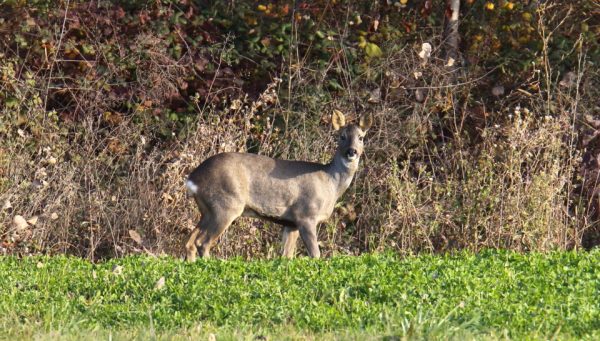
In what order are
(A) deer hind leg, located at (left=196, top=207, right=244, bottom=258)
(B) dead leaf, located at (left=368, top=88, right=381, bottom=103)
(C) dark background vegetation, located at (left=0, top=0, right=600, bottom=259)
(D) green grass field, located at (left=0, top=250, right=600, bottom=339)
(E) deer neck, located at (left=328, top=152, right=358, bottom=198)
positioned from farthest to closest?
(B) dead leaf, located at (left=368, top=88, right=381, bottom=103) → (C) dark background vegetation, located at (left=0, top=0, right=600, bottom=259) → (E) deer neck, located at (left=328, top=152, right=358, bottom=198) → (A) deer hind leg, located at (left=196, top=207, right=244, bottom=258) → (D) green grass field, located at (left=0, top=250, right=600, bottom=339)

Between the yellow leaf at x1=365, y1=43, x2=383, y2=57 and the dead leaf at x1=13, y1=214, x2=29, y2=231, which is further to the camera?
the yellow leaf at x1=365, y1=43, x2=383, y2=57

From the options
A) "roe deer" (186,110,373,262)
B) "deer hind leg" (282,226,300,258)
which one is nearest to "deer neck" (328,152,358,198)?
"roe deer" (186,110,373,262)

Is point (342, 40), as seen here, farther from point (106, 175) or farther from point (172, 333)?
point (172, 333)

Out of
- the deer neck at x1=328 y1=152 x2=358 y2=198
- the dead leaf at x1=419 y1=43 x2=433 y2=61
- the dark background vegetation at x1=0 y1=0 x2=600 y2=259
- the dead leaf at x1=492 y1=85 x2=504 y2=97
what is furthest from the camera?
the dead leaf at x1=492 y1=85 x2=504 y2=97

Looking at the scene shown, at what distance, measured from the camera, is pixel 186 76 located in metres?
13.2

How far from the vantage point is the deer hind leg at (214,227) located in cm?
1035

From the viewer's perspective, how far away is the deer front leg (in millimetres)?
10539

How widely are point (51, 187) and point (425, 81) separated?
14.1 ft

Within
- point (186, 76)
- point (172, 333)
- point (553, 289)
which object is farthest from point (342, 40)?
point (172, 333)

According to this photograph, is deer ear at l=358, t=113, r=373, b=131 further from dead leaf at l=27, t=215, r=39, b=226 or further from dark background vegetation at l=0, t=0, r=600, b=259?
dead leaf at l=27, t=215, r=39, b=226

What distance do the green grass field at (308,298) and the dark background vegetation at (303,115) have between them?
2.37 m

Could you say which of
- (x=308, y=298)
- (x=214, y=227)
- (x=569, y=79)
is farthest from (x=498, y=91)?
(x=308, y=298)

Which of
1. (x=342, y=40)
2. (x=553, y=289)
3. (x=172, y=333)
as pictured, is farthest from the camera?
(x=342, y=40)

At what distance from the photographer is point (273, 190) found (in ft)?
35.0
